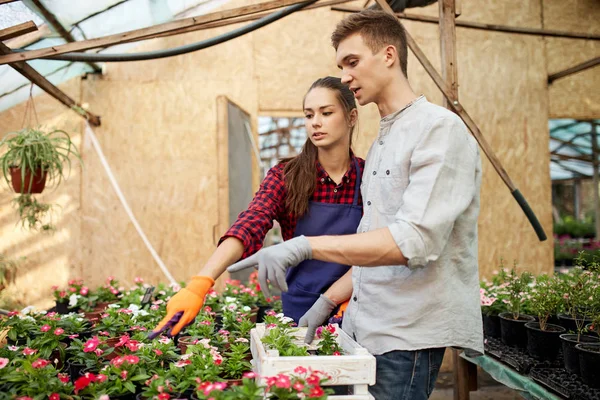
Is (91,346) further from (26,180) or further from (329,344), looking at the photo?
(26,180)

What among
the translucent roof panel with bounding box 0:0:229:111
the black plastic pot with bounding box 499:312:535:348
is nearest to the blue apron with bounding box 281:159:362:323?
the black plastic pot with bounding box 499:312:535:348

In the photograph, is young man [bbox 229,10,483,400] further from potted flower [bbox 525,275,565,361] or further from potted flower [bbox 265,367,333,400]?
potted flower [bbox 525,275,565,361]

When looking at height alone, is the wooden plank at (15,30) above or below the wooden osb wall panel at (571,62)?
below

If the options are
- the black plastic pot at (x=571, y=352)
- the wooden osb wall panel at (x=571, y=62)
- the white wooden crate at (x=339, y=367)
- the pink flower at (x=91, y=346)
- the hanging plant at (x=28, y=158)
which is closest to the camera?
the white wooden crate at (x=339, y=367)

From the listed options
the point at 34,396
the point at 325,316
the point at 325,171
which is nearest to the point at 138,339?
the point at 34,396

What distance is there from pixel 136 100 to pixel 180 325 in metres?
3.89

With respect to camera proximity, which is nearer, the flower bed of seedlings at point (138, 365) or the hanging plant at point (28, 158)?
the flower bed of seedlings at point (138, 365)

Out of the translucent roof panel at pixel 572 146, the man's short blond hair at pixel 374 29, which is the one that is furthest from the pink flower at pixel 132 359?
the translucent roof panel at pixel 572 146

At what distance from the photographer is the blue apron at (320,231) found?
1.74m

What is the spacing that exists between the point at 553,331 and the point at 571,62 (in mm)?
3561

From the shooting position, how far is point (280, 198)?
173cm

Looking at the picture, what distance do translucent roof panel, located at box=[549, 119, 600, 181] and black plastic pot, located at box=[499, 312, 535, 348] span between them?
5.72 m

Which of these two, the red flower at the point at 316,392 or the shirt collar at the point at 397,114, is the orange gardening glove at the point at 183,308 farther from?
the shirt collar at the point at 397,114

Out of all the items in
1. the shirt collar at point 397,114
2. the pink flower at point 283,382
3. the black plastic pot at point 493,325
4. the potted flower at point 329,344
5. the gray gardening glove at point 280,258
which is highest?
the shirt collar at point 397,114
